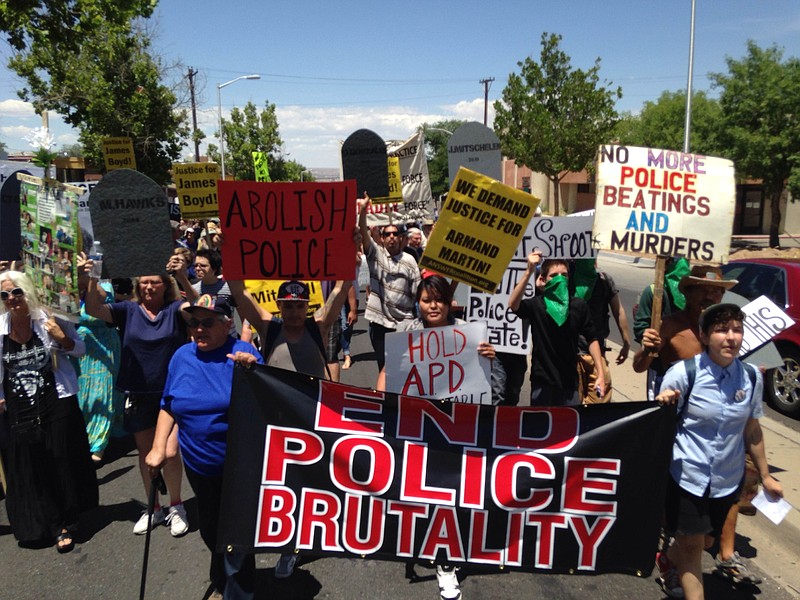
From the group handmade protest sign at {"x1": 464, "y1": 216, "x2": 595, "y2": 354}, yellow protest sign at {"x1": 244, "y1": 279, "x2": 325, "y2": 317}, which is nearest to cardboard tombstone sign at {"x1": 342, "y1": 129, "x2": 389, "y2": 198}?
yellow protest sign at {"x1": 244, "y1": 279, "x2": 325, "y2": 317}

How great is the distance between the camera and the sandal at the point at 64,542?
4609 mm

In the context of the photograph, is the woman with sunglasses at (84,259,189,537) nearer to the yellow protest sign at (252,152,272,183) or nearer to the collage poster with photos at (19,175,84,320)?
the collage poster with photos at (19,175,84,320)

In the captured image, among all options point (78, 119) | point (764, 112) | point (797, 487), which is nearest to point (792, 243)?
point (764, 112)

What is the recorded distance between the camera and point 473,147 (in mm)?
7707

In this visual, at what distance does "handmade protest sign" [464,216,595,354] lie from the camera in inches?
232

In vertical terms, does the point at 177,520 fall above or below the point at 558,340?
below

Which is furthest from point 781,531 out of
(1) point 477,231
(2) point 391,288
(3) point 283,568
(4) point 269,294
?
(4) point 269,294

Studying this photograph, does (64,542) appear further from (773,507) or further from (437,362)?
(773,507)

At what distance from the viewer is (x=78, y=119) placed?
22141 millimetres

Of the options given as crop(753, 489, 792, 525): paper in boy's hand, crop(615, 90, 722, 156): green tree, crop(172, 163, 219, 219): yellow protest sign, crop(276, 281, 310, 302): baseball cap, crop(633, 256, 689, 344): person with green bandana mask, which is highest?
crop(615, 90, 722, 156): green tree

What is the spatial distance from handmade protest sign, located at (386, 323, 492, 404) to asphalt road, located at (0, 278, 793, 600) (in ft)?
3.52

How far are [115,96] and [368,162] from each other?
17.6 m

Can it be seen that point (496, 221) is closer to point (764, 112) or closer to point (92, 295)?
point (92, 295)

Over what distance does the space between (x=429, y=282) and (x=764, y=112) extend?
28045 millimetres
